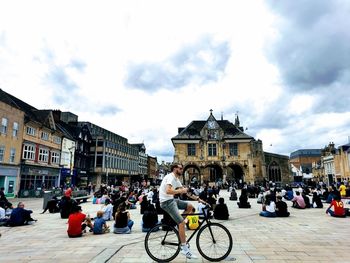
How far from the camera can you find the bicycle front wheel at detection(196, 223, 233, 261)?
18.6 feet

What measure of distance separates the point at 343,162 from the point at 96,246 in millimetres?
56562

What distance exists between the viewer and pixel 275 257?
6027 mm

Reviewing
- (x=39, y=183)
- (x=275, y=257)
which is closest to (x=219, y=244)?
(x=275, y=257)

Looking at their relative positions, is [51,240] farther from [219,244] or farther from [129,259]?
[219,244]

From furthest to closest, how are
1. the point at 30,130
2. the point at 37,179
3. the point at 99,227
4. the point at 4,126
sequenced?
→ the point at 37,179
the point at 30,130
the point at 4,126
the point at 99,227

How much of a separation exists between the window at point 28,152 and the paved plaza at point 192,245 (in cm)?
2463

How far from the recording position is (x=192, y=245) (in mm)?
7219

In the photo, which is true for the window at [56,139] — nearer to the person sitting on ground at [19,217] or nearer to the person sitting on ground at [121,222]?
the person sitting on ground at [19,217]

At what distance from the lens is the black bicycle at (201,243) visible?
562cm

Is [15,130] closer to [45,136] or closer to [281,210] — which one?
[45,136]

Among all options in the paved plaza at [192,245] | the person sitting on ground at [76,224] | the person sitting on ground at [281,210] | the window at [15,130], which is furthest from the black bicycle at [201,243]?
the window at [15,130]

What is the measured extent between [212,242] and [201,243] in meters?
0.24

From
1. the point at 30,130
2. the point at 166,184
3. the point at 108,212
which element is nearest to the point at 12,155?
the point at 30,130

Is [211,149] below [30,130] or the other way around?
below
